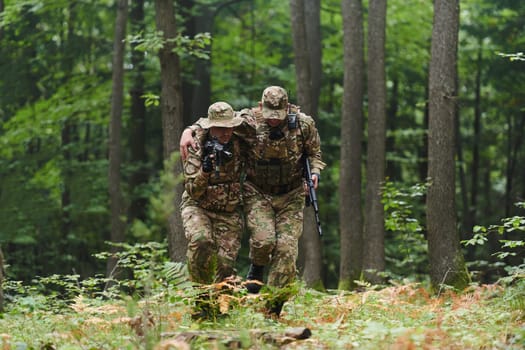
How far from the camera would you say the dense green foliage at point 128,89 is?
1995cm

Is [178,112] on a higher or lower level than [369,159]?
higher

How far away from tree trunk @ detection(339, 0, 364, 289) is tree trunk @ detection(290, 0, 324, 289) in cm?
70

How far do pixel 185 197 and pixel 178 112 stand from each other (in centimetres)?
408

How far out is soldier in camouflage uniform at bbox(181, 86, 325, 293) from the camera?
23.7ft

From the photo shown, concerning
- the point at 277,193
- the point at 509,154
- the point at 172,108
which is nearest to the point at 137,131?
the point at 172,108

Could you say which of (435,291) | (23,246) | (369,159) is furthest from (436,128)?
(23,246)

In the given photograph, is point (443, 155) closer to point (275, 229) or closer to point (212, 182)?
point (275, 229)

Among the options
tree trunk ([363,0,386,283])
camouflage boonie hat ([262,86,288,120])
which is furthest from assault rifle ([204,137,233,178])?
tree trunk ([363,0,386,283])

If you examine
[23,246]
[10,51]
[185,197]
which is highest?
[10,51]

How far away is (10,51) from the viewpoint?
66.7ft

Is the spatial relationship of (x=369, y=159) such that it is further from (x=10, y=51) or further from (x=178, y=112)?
(x=10, y=51)

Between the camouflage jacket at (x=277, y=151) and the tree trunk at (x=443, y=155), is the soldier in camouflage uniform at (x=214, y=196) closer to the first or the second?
the camouflage jacket at (x=277, y=151)

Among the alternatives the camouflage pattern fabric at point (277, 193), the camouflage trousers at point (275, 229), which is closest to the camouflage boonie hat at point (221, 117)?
the camouflage pattern fabric at point (277, 193)

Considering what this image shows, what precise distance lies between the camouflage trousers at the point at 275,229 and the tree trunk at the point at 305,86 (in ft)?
22.6
